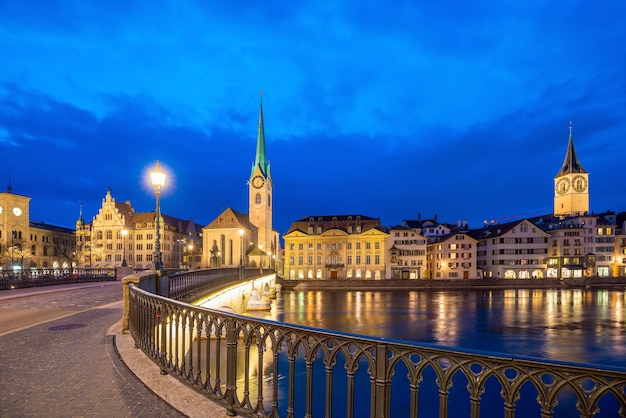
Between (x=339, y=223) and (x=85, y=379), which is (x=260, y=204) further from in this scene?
(x=85, y=379)

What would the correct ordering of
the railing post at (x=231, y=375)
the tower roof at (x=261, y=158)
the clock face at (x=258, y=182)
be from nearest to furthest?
1. the railing post at (x=231, y=375)
2. the clock face at (x=258, y=182)
3. the tower roof at (x=261, y=158)

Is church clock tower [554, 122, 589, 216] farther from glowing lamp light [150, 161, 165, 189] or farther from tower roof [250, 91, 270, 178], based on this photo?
glowing lamp light [150, 161, 165, 189]

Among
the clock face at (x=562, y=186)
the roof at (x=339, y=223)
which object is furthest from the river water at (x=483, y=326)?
the clock face at (x=562, y=186)

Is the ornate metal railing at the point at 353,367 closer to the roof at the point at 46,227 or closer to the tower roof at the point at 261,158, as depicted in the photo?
the tower roof at the point at 261,158

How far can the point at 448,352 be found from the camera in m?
3.12

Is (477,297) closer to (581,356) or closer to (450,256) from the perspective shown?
(450,256)

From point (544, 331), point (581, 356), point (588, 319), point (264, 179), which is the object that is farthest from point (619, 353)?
point (264, 179)

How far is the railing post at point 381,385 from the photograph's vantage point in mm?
3457

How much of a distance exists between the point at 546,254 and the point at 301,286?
53480 millimetres

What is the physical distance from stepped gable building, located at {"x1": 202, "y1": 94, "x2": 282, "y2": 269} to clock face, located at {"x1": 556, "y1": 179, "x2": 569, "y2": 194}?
99.4 metres

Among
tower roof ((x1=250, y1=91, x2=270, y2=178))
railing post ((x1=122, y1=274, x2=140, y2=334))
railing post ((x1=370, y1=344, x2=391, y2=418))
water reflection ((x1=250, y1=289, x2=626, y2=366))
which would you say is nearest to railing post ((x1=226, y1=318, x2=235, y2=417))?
railing post ((x1=370, y1=344, x2=391, y2=418))

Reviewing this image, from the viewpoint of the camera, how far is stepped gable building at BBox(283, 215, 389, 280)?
77.4m

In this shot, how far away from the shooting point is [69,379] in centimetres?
620

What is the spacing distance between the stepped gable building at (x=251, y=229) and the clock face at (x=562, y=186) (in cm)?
9941
